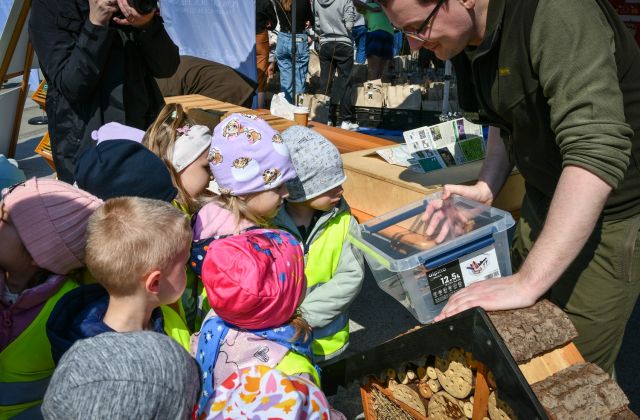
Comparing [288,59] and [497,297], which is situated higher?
[497,297]

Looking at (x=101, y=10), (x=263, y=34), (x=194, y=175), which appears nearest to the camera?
(x=194, y=175)

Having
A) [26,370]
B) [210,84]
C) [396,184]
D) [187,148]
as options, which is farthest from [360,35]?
[26,370]

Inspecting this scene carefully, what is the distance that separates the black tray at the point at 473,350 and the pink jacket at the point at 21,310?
95 cm

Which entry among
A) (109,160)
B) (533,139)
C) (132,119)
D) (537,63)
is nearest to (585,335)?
(533,139)

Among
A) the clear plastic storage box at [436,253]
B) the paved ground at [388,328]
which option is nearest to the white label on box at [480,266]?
the clear plastic storage box at [436,253]

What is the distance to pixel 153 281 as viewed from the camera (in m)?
1.57

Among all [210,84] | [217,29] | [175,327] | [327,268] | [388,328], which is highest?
[175,327]

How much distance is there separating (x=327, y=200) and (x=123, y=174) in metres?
0.77

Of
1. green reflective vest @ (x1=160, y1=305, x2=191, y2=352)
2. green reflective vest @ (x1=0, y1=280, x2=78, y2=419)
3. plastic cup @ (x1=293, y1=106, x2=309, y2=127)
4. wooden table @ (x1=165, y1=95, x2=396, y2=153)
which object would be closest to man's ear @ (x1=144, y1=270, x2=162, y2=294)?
green reflective vest @ (x1=160, y1=305, x2=191, y2=352)

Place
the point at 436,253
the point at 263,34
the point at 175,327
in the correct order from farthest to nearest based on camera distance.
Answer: the point at 263,34 < the point at 175,327 < the point at 436,253

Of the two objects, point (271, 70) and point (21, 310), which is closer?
point (21, 310)

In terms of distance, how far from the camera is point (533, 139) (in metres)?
1.67

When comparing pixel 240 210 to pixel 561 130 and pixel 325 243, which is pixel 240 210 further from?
pixel 561 130

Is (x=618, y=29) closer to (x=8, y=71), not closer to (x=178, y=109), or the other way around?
(x=178, y=109)
